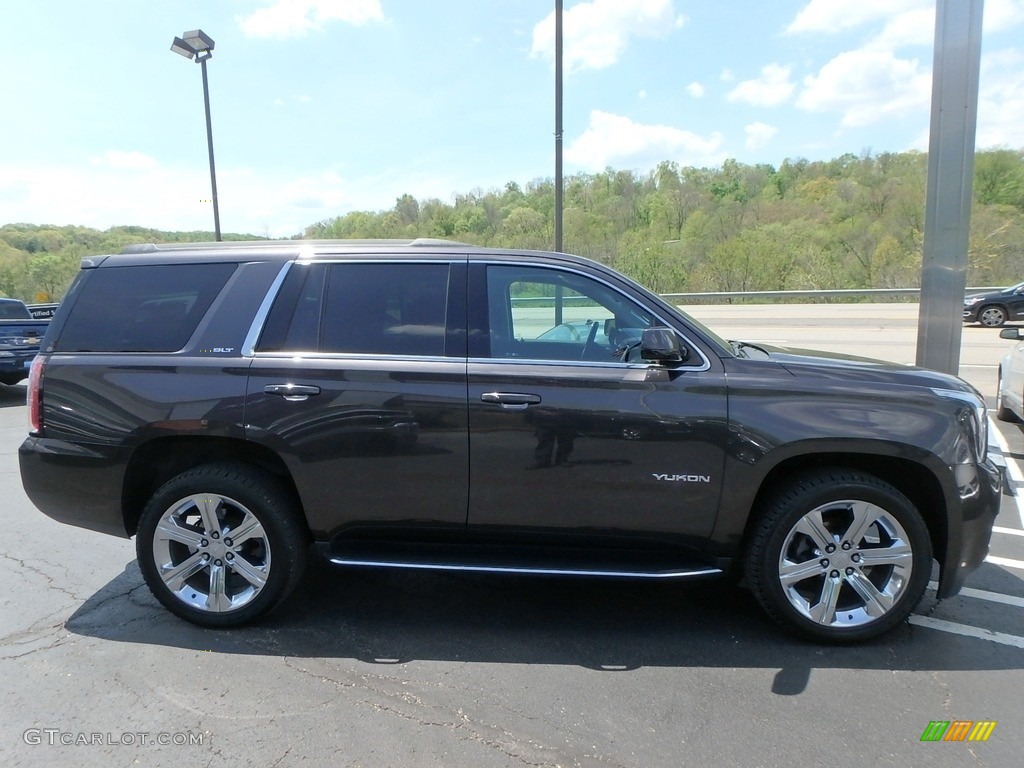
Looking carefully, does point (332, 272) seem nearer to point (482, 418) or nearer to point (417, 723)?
point (482, 418)

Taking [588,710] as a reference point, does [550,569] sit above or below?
above

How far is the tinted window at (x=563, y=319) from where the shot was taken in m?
3.54

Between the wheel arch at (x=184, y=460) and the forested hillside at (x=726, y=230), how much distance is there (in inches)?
849

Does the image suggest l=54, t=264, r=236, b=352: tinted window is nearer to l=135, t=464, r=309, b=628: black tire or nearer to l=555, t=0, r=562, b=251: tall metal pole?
l=135, t=464, r=309, b=628: black tire

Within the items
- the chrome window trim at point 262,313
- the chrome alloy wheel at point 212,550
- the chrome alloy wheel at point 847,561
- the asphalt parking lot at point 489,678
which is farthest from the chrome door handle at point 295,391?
the chrome alloy wheel at point 847,561

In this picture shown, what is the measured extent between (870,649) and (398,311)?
9.47 ft

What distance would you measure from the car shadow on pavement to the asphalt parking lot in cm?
1

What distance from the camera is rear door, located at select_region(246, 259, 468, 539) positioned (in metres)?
3.44

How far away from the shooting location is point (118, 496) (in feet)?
12.1

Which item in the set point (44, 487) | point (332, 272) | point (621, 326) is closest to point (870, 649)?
point (621, 326)

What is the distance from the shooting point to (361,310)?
3643mm

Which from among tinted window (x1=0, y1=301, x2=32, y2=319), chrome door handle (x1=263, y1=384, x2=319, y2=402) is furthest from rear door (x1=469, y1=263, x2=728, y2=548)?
tinted window (x1=0, y1=301, x2=32, y2=319)

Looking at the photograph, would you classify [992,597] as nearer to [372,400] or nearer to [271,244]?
[372,400]

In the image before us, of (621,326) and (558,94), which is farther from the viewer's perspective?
(558,94)
